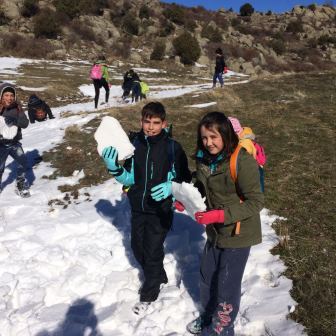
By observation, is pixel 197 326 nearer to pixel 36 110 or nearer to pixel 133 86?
pixel 36 110

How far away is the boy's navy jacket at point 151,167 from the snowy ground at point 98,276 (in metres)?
1.10

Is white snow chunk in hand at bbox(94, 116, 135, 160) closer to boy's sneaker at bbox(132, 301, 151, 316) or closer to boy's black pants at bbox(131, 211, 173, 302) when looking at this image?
boy's black pants at bbox(131, 211, 173, 302)

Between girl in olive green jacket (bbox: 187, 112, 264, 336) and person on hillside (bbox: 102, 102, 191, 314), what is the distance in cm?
58

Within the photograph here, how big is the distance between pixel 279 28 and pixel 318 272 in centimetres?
6902

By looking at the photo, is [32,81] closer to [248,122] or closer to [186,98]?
[186,98]

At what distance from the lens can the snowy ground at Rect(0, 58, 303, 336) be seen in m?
3.89

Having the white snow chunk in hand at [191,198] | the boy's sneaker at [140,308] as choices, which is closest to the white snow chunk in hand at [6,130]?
the boy's sneaker at [140,308]

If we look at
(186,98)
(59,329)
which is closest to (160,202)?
(59,329)

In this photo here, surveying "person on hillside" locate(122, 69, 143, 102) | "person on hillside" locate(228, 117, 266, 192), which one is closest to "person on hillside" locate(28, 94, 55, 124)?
"person on hillside" locate(122, 69, 143, 102)

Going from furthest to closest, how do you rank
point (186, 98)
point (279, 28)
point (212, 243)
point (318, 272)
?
point (279, 28) < point (186, 98) < point (318, 272) < point (212, 243)

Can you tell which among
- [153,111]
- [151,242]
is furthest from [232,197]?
[151,242]

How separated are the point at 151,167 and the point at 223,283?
4.25ft

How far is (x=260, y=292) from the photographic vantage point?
162 inches

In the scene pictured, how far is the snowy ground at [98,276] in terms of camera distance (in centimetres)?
389
